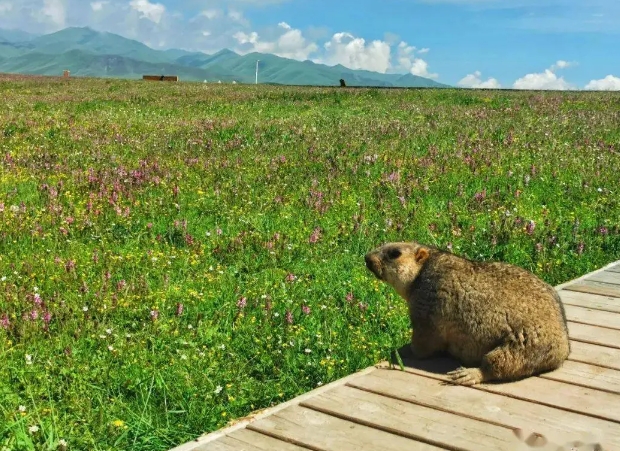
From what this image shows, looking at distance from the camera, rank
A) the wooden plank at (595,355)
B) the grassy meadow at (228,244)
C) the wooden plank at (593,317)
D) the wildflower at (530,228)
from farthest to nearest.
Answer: the wildflower at (530,228)
the wooden plank at (593,317)
the grassy meadow at (228,244)
the wooden plank at (595,355)

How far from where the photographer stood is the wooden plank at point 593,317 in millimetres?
6855

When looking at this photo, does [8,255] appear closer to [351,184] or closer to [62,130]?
[351,184]

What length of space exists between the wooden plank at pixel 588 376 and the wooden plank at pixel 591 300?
185 cm

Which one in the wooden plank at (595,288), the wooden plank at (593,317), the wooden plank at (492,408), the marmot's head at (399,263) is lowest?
the wooden plank at (492,408)

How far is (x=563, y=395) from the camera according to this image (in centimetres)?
512

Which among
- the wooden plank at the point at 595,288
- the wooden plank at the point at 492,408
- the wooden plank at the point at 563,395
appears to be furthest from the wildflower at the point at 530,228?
the wooden plank at the point at 492,408

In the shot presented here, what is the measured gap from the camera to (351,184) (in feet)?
43.8

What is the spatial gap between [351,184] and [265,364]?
730 cm

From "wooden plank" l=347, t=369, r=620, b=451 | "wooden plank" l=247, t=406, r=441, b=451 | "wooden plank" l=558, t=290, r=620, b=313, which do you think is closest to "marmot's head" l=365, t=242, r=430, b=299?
"wooden plank" l=347, t=369, r=620, b=451

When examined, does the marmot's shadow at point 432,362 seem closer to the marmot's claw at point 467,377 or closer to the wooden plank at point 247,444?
the marmot's claw at point 467,377

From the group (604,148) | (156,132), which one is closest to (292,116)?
(156,132)

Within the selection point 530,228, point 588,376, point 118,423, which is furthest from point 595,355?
point 530,228

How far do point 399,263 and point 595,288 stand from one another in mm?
3036

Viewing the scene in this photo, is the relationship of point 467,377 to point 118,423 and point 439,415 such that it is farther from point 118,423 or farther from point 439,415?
point 118,423
